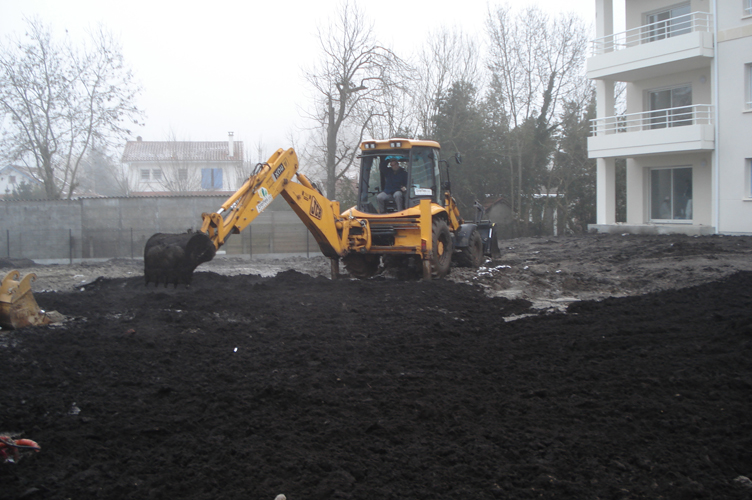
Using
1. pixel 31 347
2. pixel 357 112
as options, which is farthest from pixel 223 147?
pixel 31 347

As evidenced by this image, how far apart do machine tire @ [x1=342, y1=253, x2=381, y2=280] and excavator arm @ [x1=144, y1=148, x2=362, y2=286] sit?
1073mm

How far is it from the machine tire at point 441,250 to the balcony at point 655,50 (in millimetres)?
12938

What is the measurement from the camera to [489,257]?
1512cm

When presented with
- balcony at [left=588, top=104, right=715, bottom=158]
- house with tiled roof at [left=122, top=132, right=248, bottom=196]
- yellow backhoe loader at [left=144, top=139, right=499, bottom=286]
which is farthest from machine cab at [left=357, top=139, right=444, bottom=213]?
→ house with tiled roof at [left=122, top=132, right=248, bottom=196]

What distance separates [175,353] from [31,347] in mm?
1588

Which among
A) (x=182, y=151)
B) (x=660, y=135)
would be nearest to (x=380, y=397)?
(x=660, y=135)

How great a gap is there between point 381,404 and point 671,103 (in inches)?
846

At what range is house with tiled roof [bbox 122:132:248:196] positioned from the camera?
44125mm

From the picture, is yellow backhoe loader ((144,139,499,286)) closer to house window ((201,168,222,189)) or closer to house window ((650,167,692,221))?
house window ((650,167,692,221))

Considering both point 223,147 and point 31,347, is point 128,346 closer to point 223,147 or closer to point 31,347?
point 31,347

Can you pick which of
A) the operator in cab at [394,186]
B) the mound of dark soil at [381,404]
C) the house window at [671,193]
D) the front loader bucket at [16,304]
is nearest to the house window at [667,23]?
the house window at [671,193]

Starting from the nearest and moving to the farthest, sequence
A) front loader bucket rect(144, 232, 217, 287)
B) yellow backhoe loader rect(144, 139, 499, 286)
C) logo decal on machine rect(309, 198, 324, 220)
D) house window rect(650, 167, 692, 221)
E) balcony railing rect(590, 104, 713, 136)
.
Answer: front loader bucket rect(144, 232, 217, 287) → yellow backhoe loader rect(144, 139, 499, 286) → logo decal on machine rect(309, 198, 324, 220) → balcony railing rect(590, 104, 713, 136) → house window rect(650, 167, 692, 221)

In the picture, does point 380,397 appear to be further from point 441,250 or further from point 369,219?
point 441,250

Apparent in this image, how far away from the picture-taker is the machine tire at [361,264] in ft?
42.1
